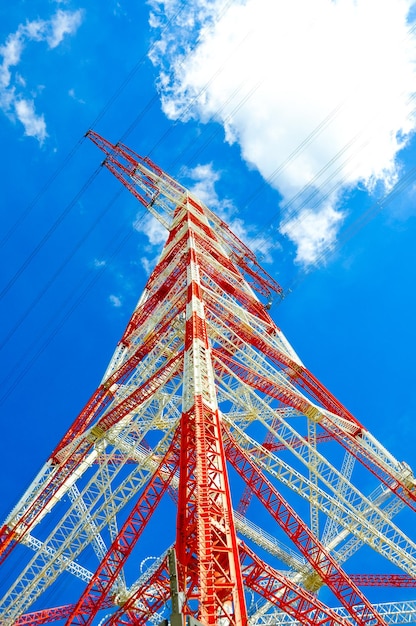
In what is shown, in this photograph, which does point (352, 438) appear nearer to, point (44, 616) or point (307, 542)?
point (307, 542)

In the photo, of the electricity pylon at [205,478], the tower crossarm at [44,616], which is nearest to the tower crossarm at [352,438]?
the electricity pylon at [205,478]

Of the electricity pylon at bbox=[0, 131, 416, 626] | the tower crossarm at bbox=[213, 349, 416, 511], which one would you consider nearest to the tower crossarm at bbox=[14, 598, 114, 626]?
the electricity pylon at bbox=[0, 131, 416, 626]

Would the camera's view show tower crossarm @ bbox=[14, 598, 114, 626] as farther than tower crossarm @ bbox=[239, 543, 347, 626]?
Yes

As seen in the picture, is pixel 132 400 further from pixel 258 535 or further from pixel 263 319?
pixel 258 535

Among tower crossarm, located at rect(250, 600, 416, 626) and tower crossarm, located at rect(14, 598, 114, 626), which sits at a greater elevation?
tower crossarm, located at rect(14, 598, 114, 626)

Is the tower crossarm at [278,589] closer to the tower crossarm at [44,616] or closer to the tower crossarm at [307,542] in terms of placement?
the tower crossarm at [307,542]

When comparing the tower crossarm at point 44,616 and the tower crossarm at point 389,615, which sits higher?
the tower crossarm at point 44,616

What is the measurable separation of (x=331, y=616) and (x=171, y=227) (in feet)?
77.5

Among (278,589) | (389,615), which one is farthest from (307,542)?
(389,615)

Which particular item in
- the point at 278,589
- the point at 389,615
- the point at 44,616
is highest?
the point at 44,616

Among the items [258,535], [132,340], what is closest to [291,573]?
[258,535]

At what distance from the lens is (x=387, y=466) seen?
17.3m

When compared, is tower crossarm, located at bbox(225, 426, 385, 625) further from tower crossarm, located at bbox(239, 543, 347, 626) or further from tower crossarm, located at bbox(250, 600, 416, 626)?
tower crossarm, located at bbox(250, 600, 416, 626)

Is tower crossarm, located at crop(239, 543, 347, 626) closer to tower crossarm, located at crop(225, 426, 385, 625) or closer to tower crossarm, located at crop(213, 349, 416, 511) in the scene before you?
tower crossarm, located at crop(225, 426, 385, 625)
